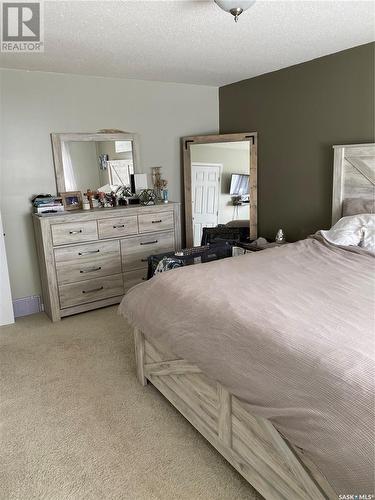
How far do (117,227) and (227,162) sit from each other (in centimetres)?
147

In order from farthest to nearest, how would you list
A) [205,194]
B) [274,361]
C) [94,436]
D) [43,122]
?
[205,194] < [43,122] < [94,436] < [274,361]

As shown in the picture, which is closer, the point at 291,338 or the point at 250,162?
the point at 291,338

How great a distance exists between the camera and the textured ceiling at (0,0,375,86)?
2123 millimetres

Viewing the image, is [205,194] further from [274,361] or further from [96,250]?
[274,361]

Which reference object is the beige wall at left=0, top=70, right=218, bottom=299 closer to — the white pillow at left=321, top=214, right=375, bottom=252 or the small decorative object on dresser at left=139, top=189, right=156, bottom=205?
the small decorative object on dresser at left=139, top=189, right=156, bottom=205

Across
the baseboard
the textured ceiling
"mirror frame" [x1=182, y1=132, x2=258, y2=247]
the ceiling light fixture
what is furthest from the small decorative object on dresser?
the ceiling light fixture

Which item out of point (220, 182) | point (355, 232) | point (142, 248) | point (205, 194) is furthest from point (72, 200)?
point (355, 232)

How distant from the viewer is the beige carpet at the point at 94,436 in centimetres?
169

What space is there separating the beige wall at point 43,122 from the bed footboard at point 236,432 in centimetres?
190

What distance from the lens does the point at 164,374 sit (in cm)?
212

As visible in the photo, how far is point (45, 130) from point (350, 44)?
276 cm

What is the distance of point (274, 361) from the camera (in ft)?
4.56

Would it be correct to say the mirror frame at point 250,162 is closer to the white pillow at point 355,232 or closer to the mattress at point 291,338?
the white pillow at point 355,232

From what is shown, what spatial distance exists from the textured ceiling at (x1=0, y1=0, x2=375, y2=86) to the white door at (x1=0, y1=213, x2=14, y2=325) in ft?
5.32
